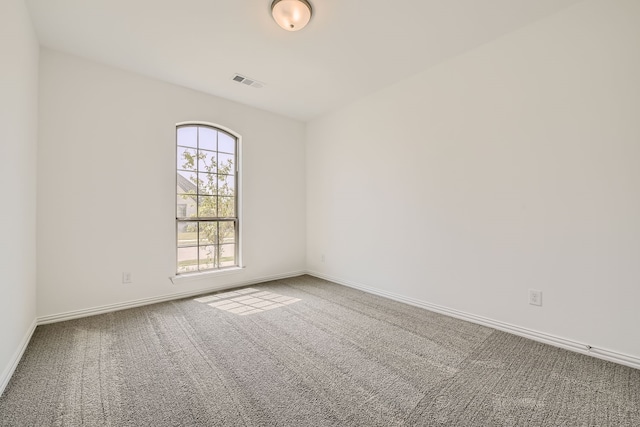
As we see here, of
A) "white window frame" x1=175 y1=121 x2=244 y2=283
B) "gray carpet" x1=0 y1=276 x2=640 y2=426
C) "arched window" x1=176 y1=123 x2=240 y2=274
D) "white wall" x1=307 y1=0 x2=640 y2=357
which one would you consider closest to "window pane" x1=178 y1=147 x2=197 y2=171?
"arched window" x1=176 y1=123 x2=240 y2=274

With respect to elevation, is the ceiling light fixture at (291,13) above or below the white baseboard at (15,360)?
above

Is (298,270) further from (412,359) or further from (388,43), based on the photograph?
(388,43)

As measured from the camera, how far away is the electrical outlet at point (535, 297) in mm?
2340

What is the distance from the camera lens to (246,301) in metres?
3.35

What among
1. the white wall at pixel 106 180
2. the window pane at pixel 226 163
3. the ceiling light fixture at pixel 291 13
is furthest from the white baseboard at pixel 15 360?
the ceiling light fixture at pixel 291 13

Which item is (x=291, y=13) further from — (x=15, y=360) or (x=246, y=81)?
(x=15, y=360)

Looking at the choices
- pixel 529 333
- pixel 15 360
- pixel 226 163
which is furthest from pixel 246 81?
pixel 529 333

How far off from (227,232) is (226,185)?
2.17ft

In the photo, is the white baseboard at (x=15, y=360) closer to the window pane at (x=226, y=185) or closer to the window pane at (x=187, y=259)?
the window pane at (x=187, y=259)

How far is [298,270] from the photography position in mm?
4684

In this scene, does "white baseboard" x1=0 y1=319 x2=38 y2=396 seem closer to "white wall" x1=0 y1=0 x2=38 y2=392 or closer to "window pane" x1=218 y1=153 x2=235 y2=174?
"white wall" x1=0 y1=0 x2=38 y2=392

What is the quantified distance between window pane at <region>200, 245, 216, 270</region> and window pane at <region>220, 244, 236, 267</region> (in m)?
0.11

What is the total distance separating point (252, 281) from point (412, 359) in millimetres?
2641

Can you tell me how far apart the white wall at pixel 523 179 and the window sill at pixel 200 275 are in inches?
72.3
